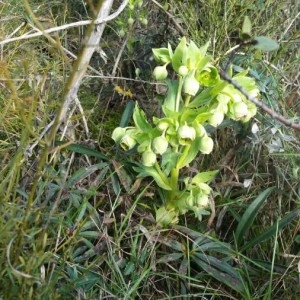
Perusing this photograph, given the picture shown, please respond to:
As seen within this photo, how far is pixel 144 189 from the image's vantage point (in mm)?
1324

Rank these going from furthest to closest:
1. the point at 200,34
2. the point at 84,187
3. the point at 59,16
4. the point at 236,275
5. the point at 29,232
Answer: the point at 59,16 < the point at 200,34 < the point at 84,187 < the point at 236,275 < the point at 29,232

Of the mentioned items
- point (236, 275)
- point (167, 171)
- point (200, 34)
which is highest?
point (200, 34)

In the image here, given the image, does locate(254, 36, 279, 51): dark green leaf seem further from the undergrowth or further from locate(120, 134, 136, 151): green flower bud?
locate(120, 134, 136, 151): green flower bud

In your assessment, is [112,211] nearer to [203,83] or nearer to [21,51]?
[203,83]

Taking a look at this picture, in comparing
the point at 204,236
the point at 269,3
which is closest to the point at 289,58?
the point at 269,3

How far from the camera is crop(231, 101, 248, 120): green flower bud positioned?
1.25 metres

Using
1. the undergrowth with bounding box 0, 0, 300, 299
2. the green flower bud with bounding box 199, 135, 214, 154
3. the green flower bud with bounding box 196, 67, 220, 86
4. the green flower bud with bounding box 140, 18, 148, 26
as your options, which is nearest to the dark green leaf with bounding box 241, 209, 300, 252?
the undergrowth with bounding box 0, 0, 300, 299

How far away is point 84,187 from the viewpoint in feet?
4.60

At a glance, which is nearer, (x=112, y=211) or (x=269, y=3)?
(x=112, y=211)

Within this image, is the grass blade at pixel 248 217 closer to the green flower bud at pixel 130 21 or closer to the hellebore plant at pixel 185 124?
the hellebore plant at pixel 185 124

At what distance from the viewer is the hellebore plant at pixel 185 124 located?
4.11ft

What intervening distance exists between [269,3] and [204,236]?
817 mm

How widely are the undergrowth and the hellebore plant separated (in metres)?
0.05

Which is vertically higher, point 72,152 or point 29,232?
point 29,232
